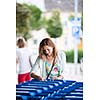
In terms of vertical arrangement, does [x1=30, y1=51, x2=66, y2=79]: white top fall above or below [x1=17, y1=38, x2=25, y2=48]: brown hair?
below

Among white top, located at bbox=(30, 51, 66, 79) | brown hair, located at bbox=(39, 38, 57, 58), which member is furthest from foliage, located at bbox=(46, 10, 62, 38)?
white top, located at bbox=(30, 51, 66, 79)

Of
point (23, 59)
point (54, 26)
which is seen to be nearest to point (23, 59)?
point (23, 59)

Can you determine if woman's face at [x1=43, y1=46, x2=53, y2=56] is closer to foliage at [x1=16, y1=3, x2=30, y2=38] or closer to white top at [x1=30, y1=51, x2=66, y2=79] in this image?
white top at [x1=30, y1=51, x2=66, y2=79]

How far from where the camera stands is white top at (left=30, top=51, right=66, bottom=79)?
2.70 meters

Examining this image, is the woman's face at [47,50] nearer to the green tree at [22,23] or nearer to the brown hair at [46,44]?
the brown hair at [46,44]

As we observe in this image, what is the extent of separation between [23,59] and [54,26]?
36cm

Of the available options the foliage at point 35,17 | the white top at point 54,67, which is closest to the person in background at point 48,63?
the white top at point 54,67

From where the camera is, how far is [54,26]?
8.84ft

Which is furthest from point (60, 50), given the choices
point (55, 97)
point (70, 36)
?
point (55, 97)

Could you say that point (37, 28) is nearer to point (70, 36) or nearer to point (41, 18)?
point (41, 18)

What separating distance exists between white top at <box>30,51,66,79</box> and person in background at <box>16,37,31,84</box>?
53mm

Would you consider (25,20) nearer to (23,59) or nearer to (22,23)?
(22,23)

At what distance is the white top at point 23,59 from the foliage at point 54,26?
234mm
